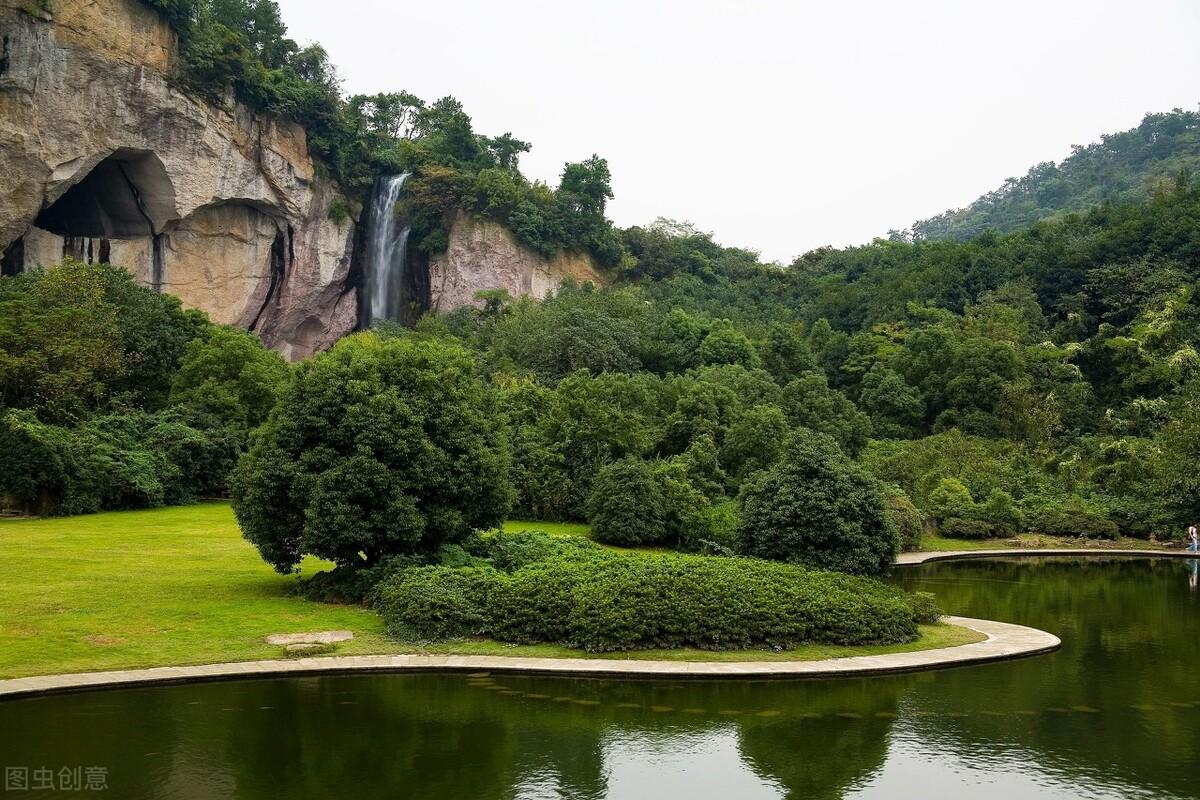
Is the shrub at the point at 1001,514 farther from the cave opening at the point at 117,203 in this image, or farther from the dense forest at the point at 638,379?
the cave opening at the point at 117,203

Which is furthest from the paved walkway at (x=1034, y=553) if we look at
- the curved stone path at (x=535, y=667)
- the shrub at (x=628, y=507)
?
the curved stone path at (x=535, y=667)

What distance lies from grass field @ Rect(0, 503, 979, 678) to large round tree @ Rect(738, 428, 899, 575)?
2.47 metres

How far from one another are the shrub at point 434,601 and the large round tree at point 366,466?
35.2 inches

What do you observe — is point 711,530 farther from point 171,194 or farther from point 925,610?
point 171,194

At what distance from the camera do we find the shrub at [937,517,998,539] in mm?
28391

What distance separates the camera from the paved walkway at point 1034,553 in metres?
25.3

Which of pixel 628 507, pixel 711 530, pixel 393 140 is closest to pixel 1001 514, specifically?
pixel 711 530

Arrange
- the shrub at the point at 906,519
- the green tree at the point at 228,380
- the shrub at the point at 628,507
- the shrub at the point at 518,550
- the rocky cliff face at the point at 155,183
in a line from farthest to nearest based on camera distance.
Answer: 1. the rocky cliff face at the point at 155,183
2. the green tree at the point at 228,380
3. the shrub at the point at 906,519
4. the shrub at the point at 628,507
5. the shrub at the point at 518,550

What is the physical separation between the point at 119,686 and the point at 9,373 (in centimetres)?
1864

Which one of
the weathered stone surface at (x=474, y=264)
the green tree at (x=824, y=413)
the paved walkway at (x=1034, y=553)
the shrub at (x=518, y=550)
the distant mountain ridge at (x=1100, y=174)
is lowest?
the paved walkway at (x=1034, y=553)

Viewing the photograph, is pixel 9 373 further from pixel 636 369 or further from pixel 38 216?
pixel 636 369

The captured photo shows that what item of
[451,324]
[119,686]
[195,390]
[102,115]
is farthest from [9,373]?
[451,324]

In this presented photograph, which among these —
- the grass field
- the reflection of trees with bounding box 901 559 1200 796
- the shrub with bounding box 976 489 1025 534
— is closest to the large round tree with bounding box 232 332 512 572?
the grass field

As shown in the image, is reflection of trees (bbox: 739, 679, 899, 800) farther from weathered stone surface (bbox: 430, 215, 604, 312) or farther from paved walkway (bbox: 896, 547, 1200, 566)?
weathered stone surface (bbox: 430, 215, 604, 312)
